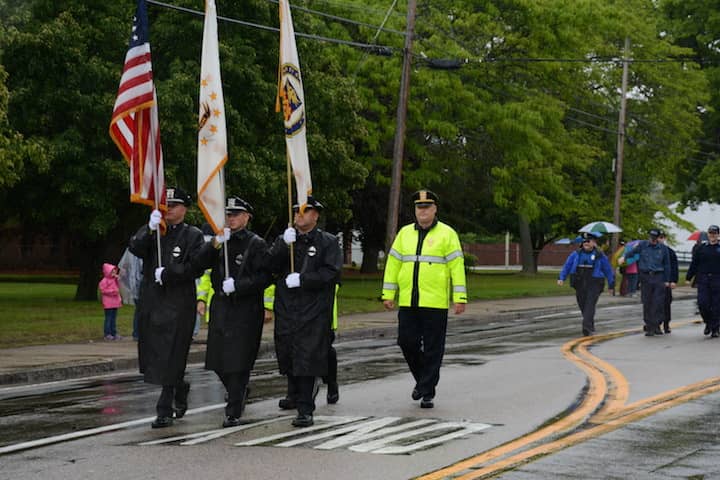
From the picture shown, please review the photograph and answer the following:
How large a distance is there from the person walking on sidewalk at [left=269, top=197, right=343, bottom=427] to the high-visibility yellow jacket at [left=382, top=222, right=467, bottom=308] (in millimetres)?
1019

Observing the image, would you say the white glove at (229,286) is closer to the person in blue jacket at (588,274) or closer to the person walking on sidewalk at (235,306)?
the person walking on sidewalk at (235,306)

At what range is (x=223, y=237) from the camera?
33.5 feet

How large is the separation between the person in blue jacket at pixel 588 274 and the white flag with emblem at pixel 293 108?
36.0ft

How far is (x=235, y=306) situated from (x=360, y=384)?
11.2 feet

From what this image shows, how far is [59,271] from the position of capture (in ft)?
205

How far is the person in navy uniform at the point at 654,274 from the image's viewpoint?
2123 centimetres

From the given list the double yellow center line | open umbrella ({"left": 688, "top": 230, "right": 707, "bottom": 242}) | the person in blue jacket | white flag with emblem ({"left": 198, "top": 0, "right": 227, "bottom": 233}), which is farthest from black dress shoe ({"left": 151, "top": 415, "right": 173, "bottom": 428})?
open umbrella ({"left": 688, "top": 230, "right": 707, "bottom": 242})

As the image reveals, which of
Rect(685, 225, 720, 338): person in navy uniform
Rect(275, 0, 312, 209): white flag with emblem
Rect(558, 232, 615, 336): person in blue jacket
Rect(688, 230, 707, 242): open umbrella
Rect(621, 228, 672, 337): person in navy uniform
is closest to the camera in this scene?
Rect(275, 0, 312, 209): white flag with emblem

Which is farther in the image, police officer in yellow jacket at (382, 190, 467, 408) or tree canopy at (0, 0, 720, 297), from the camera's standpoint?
tree canopy at (0, 0, 720, 297)

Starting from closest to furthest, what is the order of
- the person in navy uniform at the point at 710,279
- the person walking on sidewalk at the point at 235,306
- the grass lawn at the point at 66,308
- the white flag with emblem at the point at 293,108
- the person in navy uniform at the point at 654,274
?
the person walking on sidewalk at the point at 235,306 < the white flag with emblem at the point at 293,108 < the person in navy uniform at the point at 710,279 < the grass lawn at the point at 66,308 < the person in navy uniform at the point at 654,274

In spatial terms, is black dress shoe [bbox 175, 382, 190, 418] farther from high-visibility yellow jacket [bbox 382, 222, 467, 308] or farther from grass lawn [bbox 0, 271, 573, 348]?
grass lawn [bbox 0, 271, 573, 348]

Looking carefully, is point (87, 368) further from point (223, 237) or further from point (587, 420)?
point (587, 420)

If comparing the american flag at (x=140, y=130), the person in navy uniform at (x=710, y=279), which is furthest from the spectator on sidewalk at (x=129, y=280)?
the person in navy uniform at (x=710, y=279)

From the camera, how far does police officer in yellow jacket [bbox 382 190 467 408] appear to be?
37.2 feet
